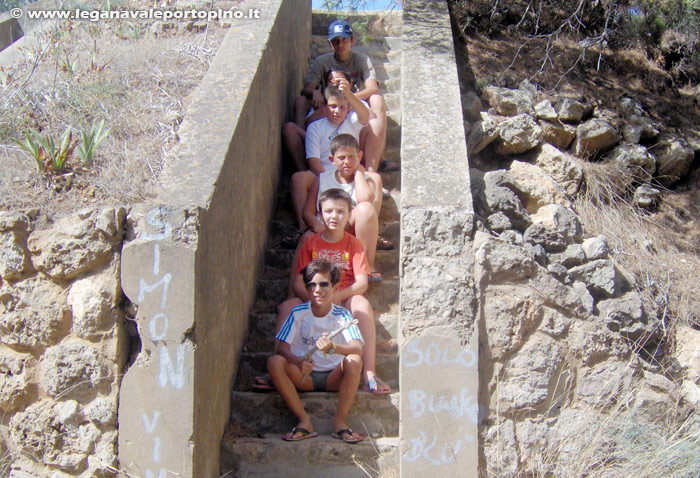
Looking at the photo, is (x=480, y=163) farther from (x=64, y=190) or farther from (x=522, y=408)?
(x=64, y=190)

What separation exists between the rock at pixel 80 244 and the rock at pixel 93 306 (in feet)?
0.27

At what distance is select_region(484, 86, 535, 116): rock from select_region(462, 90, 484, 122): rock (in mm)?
153

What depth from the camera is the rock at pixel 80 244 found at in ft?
11.2

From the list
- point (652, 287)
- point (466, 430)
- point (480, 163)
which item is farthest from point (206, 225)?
point (652, 287)

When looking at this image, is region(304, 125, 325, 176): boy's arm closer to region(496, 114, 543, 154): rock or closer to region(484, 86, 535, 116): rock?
region(496, 114, 543, 154): rock

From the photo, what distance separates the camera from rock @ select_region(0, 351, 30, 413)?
3502mm

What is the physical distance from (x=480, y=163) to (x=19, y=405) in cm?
375

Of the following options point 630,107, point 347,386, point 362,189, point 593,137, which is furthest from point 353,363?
point 630,107

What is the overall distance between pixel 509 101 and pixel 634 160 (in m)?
1.16

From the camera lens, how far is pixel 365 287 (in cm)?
417

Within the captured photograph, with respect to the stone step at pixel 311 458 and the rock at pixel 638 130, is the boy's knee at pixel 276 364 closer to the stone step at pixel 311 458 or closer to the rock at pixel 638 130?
the stone step at pixel 311 458

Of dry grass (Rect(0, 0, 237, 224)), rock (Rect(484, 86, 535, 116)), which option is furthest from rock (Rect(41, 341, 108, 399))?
rock (Rect(484, 86, 535, 116))

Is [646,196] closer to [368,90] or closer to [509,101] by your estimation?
[509,101]

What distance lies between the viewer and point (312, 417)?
3.94 metres
